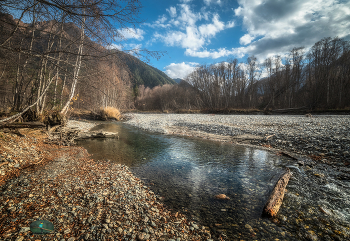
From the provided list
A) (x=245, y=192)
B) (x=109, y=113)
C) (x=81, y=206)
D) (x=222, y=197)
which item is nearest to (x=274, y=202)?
(x=245, y=192)

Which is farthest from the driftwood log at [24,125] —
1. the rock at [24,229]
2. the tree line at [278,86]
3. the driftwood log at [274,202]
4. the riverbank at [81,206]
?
the tree line at [278,86]

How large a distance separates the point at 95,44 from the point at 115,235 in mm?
3932

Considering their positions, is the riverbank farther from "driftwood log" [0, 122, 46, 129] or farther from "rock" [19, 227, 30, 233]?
"driftwood log" [0, 122, 46, 129]

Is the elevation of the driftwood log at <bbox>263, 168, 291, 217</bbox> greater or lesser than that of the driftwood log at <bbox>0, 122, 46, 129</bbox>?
lesser

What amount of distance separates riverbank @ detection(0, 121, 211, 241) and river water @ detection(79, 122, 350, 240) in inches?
20.3

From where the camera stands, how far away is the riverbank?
221 centimetres

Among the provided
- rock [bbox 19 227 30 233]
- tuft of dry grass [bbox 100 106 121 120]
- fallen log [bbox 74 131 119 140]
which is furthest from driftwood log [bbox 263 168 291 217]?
tuft of dry grass [bbox 100 106 121 120]

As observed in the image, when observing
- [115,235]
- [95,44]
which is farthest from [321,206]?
[95,44]

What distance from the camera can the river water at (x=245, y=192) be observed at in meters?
2.73

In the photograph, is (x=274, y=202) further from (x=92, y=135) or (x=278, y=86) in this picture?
(x=278, y=86)

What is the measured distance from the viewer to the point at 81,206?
2.73 meters

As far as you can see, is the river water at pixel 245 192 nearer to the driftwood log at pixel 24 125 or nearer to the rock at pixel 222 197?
the rock at pixel 222 197

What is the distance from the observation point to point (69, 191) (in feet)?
10.4

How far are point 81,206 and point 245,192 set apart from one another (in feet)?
12.3
